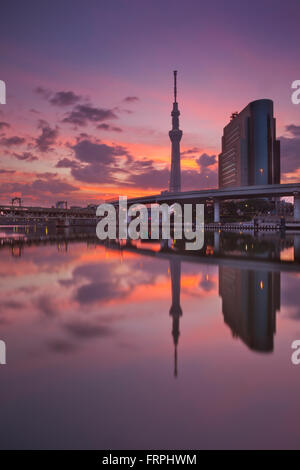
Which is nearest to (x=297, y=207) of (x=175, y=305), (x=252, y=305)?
(x=252, y=305)

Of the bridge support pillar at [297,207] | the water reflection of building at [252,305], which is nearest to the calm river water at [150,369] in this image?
the water reflection of building at [252,305]

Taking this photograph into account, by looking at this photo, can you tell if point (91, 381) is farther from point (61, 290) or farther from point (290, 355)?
point (61, 290)

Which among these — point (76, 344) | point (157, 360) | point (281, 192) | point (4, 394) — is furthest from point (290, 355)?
point (281, 192)

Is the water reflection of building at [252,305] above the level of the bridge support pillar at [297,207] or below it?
below

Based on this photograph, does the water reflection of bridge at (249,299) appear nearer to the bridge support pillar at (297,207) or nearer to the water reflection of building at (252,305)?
the water reflection of building at (252,305)

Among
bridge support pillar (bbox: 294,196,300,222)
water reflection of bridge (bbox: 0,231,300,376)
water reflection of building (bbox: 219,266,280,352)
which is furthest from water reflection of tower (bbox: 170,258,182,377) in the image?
bridge support pillar (bbox: 294,196,300,222)

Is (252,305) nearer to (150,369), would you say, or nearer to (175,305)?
(175,305)

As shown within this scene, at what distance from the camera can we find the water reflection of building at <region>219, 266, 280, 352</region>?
749 cm

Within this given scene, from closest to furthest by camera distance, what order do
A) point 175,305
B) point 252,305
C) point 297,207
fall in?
point 252,305 < point 175,305 < point 297,207

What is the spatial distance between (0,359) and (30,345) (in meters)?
0.77

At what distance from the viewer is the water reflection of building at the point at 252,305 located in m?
7.49

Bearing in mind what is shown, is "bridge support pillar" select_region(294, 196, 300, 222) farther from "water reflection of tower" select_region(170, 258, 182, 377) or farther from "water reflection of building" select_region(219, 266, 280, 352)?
"water reflection of tower" select_region(170, 258, 182, 377)

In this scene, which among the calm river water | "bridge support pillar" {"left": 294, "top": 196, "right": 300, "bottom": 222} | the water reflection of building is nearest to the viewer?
the calm river water

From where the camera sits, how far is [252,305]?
394 inches
